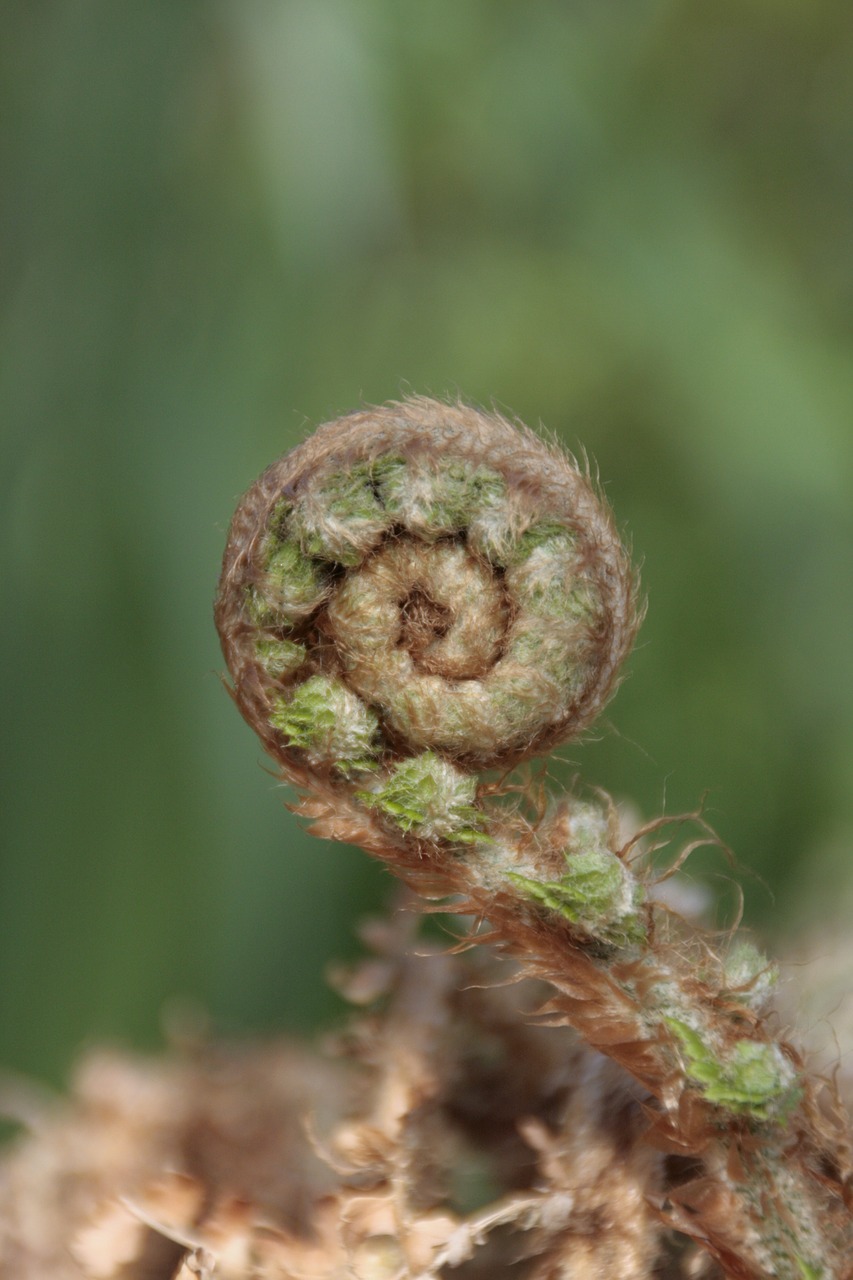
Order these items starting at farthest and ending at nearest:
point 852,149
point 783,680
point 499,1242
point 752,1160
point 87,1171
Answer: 1. point 852,149
2. point 783,680
3. point 87,1171
4. point 499,1242
5. point 752,1160

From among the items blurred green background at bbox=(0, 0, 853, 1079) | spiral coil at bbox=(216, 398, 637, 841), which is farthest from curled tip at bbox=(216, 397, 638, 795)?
blurred green background at bbox=(0, 0, 853, 1079)

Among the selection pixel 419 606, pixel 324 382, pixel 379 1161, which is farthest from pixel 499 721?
pixel 324 382

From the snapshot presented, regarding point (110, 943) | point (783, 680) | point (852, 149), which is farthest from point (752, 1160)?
point (852, 149)

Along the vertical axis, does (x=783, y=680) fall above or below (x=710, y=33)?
below

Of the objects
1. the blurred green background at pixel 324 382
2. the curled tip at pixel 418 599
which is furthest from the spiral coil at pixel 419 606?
the blurred green background at pixel 324 382

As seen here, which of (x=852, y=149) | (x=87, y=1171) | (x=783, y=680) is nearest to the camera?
(x=87, y=1171)

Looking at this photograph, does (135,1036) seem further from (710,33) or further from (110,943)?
(710,33)

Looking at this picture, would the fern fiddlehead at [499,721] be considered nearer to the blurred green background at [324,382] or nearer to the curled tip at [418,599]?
the curled tip at [418,599]
